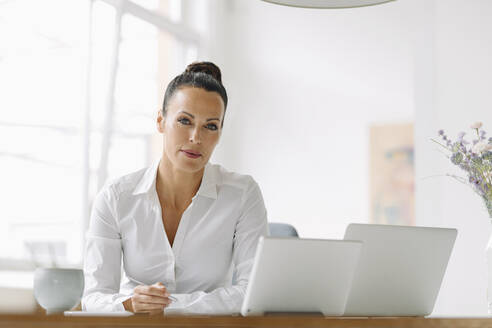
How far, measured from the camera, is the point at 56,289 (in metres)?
1.23

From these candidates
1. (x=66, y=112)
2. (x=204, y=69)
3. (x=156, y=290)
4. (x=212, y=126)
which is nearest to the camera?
(x=156, y=290)

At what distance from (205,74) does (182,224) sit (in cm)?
49

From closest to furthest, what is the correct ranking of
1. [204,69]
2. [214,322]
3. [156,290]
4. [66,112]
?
[214,322], [156,290], [204,69], [66,112]

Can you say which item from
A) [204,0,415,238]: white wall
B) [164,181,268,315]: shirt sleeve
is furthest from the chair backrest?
[204,0,415,238]: white wall

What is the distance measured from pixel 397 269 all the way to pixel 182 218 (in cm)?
78

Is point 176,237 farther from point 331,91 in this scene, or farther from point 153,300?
point 331,91

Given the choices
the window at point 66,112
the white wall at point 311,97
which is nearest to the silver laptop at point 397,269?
the window at point 66,112

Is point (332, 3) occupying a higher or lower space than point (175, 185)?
higher

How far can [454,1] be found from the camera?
3684mm

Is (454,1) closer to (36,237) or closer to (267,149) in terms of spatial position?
(267,149)

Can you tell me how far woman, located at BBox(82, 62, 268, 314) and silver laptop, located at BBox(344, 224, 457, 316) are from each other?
53 cm

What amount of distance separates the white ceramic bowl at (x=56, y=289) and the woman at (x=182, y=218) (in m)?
0.67

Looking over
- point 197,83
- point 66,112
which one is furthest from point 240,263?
point 66,112

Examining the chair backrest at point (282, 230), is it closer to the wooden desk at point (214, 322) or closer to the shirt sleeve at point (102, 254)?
the shirt sleeve at point (102, 254)
